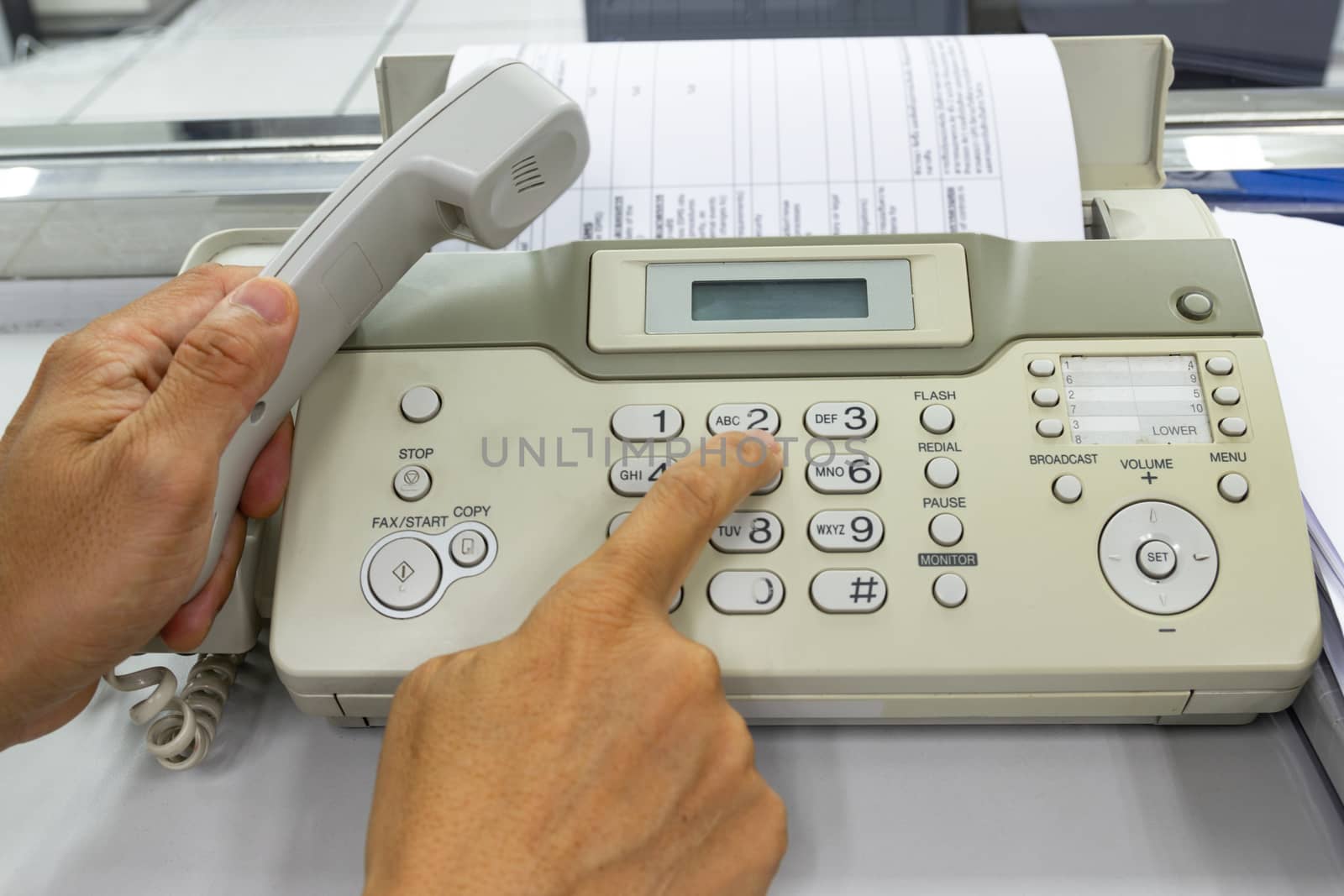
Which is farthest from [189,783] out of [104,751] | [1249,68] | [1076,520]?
[1249,68]

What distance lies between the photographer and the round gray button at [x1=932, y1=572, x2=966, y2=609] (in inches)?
18.7

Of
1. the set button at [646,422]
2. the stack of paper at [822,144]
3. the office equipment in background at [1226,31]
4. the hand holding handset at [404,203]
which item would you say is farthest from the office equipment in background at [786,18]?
the set button at [646,422]

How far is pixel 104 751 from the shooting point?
0.54 meters

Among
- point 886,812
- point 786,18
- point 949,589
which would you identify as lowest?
point 886,812

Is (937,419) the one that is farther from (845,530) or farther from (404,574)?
(404,574)

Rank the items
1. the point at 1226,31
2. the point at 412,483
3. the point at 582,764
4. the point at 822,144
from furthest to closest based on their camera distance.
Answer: the point at 1226,31, the point at 822,144, the point at 412,483, the point at 582,764

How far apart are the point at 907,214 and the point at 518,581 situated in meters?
0.34

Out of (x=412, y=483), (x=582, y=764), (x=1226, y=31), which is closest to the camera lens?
(x=582, y=764)

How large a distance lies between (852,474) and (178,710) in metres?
0.38

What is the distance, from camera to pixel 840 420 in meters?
0.52

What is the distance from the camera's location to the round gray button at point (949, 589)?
47cm

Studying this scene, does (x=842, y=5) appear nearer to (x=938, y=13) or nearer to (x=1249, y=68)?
(x=938, y=13)

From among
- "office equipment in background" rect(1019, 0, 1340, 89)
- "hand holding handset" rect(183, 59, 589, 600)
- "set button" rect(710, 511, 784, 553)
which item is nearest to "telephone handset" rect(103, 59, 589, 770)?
"hand holding handset" rect(183, 59, 589, 600)

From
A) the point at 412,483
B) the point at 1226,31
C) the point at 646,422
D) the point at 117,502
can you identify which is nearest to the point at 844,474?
the point at 646,422
